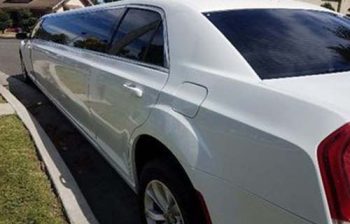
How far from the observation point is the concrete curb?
3.83 meters

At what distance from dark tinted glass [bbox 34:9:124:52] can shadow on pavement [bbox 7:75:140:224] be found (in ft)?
3.80

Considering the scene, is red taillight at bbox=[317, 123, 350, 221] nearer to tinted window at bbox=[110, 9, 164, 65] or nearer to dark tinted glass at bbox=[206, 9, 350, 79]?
dark tinted glass at bbox=[206, 9, 350, 79]

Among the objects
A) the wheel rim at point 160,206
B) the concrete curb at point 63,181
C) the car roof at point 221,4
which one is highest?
the car roof at point 221,4

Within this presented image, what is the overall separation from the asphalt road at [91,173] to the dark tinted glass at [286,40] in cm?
190

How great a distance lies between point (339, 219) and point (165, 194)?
138 centimetres

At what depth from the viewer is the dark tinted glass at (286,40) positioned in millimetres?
2693

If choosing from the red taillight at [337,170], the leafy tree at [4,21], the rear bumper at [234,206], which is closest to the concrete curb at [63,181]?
the rear bumper at [234,206]

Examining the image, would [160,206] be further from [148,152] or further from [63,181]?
[63,181]

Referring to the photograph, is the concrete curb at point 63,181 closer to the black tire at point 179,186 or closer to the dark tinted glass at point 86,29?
the black tire at point 179,186

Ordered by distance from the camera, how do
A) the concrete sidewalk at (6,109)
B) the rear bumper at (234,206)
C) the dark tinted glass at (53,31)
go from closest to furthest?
the rear bumper at (234,206) < the dark tinted glass at (53,31) < the concrete sidewalk at (6,109)

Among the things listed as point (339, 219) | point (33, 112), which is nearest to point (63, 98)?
point (33, 112)

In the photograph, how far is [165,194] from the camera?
3.08m

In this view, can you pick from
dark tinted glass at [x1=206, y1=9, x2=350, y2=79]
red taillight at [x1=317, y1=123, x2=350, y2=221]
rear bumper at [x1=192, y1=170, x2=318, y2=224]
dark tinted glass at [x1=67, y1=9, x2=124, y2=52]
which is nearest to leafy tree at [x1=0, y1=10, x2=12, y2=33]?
dark tinted glass at [x1=67, y1=9, x2=124, y2=52]

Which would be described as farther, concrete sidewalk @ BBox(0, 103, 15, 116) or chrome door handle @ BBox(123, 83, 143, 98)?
concrete sidewalk @ BBox(0, 103, 15, 116)
